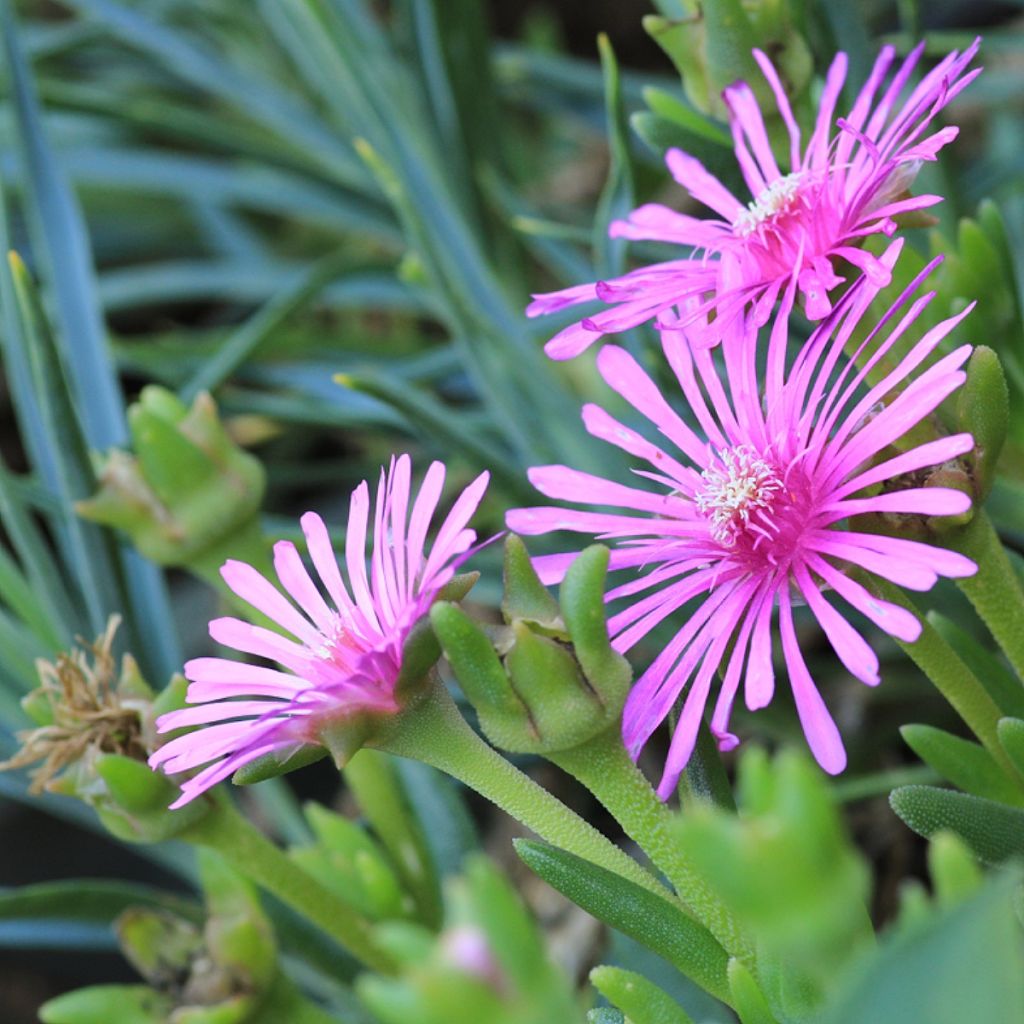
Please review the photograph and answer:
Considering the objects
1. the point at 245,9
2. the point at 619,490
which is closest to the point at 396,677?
the point at 619,490

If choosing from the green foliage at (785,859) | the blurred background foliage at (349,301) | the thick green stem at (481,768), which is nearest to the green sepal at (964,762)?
the blurred background foliage at (349,301)

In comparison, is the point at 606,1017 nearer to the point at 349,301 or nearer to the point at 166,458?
the point at 166,458

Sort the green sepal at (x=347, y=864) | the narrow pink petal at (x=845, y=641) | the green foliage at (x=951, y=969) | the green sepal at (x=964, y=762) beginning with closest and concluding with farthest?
the green foliage at (x=951, y=969) → the narrow pink petal at (x=845, y=641) → the green sepal at (x=964, y=762) → the green sepal at (x=347, y=864)

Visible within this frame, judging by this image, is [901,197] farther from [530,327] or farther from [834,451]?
[530,327]

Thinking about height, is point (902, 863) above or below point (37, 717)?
below

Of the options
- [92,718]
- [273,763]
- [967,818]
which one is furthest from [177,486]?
[967,818]

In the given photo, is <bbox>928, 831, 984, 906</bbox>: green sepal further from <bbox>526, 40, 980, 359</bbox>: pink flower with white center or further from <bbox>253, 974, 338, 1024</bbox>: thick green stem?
<bbox>253, 974, 338, 1024</bbox>: thick green stem

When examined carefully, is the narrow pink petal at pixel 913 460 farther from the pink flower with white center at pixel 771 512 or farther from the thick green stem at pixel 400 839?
the thick green stem at pixel 400 839

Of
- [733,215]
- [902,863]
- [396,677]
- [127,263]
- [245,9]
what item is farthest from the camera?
[127,263]
